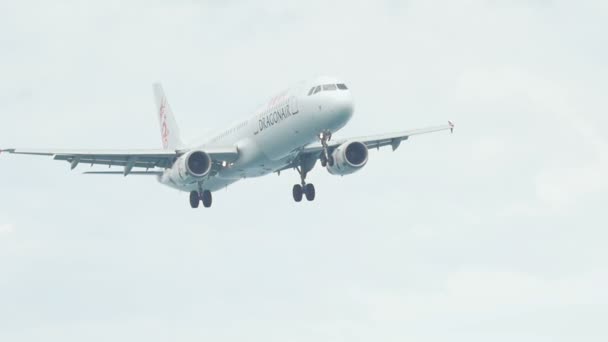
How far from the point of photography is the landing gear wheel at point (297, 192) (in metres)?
61.2

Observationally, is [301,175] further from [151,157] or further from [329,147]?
[151,157]

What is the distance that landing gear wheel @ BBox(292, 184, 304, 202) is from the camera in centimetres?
6125

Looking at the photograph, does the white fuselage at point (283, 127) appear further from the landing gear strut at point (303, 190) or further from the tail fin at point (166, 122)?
the tail fin at point (166, 122)

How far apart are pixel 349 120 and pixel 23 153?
16.0 metres

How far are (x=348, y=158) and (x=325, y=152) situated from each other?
305 centimetres

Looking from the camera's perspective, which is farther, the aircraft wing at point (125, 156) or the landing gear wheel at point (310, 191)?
the landing gear wheel at point (310, 191)

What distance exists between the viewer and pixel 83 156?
195ft

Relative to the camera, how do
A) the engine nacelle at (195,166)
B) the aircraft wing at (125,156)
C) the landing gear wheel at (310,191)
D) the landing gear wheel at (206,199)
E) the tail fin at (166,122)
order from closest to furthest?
the aircraft wing at (125,156)
the engine nacelle at (195,166)
the landing gear wheel at (310,191)
the landing gear wheel at (206,199)
the tail fin at (166,122)

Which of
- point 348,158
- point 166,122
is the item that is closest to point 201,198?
point 348,158

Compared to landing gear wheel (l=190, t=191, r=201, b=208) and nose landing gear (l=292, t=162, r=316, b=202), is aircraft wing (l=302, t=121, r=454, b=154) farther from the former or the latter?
landing gear wheel (l=190, t=191, r=201, b=208)

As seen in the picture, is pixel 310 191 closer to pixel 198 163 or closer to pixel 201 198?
pixel 198 163

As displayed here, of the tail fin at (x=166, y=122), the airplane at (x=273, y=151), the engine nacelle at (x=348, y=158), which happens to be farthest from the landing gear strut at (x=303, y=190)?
the tail fin at (x=166, y=122)

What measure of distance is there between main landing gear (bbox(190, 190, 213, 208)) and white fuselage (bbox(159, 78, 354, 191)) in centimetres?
95

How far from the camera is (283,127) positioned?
55.3 metres
